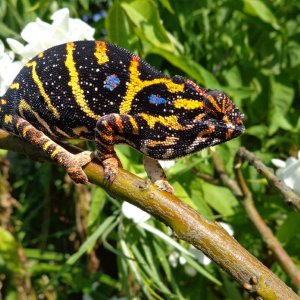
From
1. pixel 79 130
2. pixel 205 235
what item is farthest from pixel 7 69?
pixel 205 235

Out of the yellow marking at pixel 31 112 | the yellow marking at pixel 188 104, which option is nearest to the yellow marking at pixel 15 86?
the yellow marking at pixel 31 112

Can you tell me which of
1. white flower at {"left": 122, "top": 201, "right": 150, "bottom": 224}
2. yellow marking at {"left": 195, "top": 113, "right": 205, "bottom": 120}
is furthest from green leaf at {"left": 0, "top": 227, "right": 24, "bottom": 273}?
yellow marking at {"left": 195, "top": 113, "right": 205, "bottom": 120}

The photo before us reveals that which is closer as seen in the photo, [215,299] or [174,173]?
[174,173]

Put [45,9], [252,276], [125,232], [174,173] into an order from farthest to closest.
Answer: [45,9]
[125,232]
[174,173]
[252,276]

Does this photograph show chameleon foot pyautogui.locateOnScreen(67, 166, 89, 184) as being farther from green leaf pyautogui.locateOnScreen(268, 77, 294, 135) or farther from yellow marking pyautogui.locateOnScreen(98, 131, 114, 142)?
green leaf pyautogui.locateOnScreen(268, 77, 294, 135)

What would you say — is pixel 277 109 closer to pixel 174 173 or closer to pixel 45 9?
pixel 174 173

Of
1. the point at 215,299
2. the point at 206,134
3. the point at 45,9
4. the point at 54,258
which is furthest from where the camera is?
the point at 54,258

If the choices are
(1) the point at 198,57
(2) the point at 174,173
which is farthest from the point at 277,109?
(2) the point at 174,173

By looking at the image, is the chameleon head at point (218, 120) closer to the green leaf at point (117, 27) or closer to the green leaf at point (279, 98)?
the green leaf at point (117, 27)
